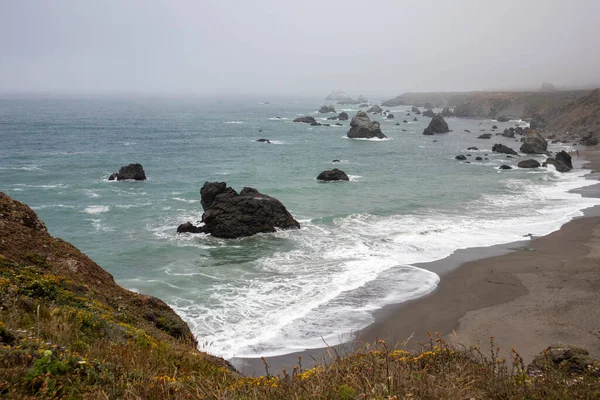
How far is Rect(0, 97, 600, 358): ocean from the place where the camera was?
19.0m

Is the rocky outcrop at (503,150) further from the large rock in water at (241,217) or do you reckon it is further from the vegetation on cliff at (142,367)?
the vegetation on cliff at (142,367)

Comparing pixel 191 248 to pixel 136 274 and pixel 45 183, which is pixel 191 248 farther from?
pixel 45 183

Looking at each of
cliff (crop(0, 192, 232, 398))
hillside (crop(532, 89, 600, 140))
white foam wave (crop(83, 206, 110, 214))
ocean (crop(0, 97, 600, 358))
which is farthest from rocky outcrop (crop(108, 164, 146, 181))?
hillside (crop(532, 89, 600, 140))

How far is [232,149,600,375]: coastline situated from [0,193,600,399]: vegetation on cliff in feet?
17.3

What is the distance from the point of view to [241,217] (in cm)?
3066

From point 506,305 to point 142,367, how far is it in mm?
17709

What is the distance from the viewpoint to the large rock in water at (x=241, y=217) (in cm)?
3005

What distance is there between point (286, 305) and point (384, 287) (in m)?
5.26

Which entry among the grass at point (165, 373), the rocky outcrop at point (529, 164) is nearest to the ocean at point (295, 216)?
the grass at point (165, 373)

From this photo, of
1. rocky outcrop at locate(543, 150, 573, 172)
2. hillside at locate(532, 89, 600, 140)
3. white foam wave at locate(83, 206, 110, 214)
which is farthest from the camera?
hillside at locate(532, 89, 600, 140)

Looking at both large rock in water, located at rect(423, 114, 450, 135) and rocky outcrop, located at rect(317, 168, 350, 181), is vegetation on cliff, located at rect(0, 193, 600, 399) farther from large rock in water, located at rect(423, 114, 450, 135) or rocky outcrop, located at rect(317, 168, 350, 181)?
large rock in water, located at rect(423, 114, 450, 135)

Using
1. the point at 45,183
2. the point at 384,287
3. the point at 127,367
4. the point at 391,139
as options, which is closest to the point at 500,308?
the point at 384,287

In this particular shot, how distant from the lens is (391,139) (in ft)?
305

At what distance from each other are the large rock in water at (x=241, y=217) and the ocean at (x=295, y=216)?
37.8 inches
